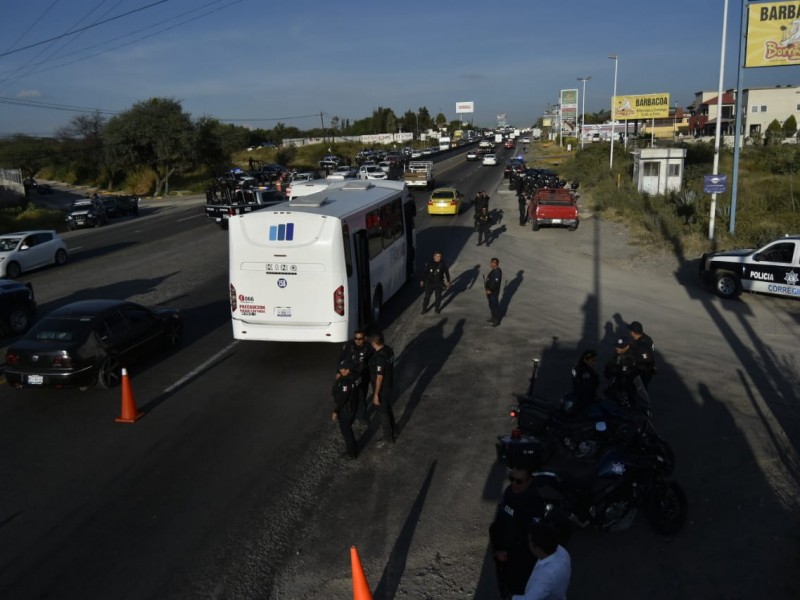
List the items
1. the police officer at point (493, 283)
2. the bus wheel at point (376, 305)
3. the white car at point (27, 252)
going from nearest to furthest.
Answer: the police officer at point (493, 283)
the bus wheel at point (376, 305)
the white car at point (27, 252)

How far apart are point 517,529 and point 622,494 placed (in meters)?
1.98

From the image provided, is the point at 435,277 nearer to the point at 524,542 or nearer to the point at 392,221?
the point at 392,221

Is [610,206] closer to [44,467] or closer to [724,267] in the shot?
[724,267]

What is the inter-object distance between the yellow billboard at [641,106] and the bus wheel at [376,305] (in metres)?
44.4

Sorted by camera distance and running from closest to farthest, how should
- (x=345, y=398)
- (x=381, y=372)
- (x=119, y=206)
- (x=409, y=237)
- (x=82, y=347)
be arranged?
1. (x=345, y=398)
2. (x=381, y=372)
3. (x=82, y=347)
4. (x=409, y=237)
5. (x=119, y=206)

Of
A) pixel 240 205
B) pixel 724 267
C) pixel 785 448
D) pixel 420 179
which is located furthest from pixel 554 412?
pixel 420 179

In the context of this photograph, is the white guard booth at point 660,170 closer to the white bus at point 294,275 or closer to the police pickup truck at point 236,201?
the police pickup truck at point 236,201

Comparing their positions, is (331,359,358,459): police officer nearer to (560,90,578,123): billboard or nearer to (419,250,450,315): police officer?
(419,250,450,315): police officer

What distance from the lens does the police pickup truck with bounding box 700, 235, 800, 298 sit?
14844 mm

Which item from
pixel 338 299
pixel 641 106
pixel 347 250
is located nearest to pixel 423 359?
pixel 338 299

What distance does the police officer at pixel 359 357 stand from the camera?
Answer: 26.1 feet

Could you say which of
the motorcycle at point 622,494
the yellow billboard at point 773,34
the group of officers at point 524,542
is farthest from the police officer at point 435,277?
the yellow billboard at point 773,34

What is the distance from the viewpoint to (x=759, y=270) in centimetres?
1535

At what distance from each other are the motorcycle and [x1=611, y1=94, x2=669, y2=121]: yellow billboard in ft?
165
